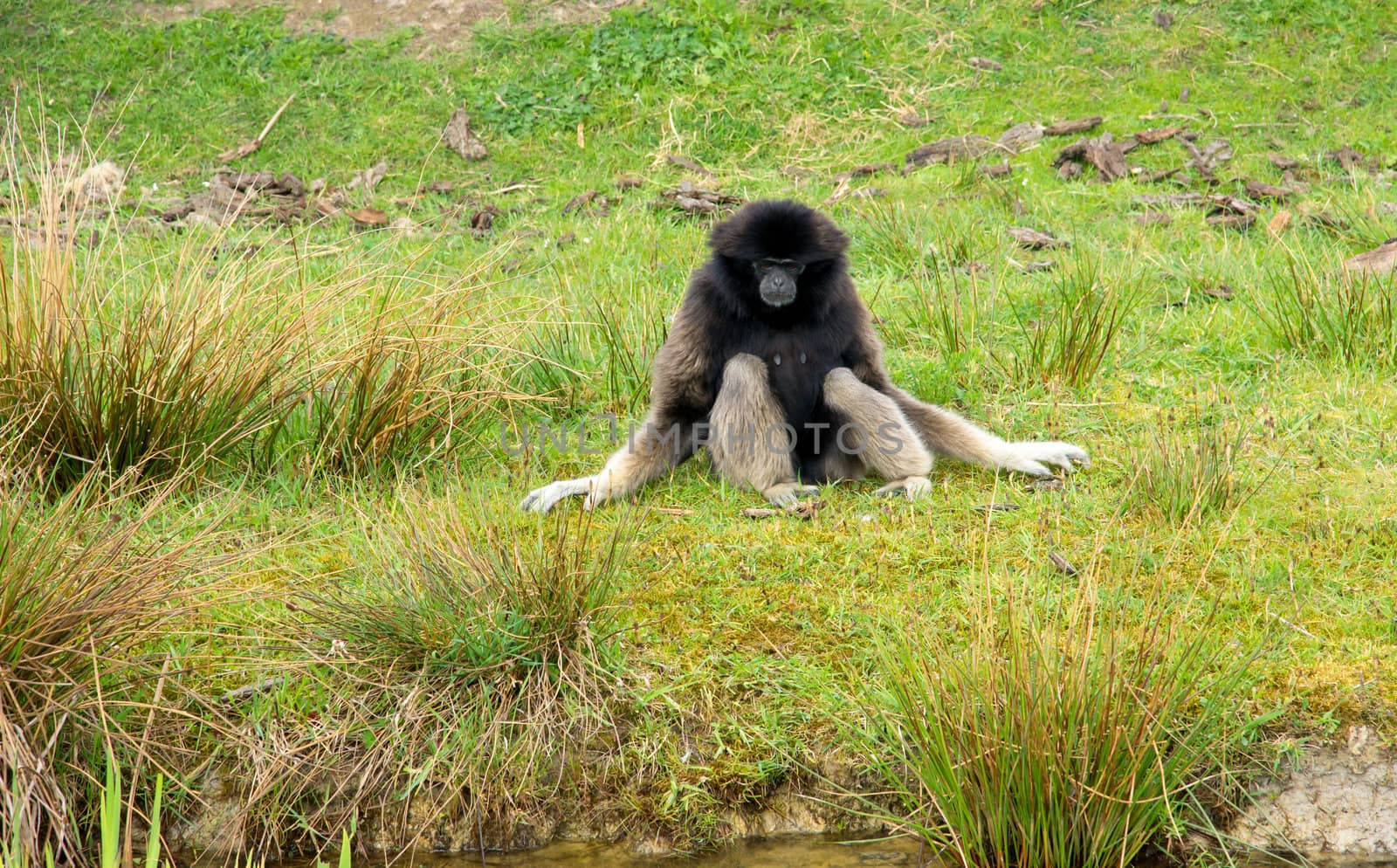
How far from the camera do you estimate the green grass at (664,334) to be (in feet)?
13.7

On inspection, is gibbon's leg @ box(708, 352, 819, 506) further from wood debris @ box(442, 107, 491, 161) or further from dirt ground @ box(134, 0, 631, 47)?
dirt ground @ box(134, 0, 631, 47)

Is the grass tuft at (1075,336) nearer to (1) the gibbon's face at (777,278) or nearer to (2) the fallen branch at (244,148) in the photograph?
(1) the gibbon's face at (777,278)

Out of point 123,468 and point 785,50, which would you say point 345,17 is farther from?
point 123,468

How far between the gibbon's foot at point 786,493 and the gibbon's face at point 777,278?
817 millimetres

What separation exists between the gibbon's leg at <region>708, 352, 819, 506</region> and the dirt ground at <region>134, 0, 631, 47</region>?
7.34m

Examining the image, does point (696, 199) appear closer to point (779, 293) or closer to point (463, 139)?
point (463, 139)

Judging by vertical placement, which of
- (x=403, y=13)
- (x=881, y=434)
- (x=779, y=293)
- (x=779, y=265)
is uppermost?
(x=403, y=13)

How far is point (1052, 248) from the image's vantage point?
7977mm

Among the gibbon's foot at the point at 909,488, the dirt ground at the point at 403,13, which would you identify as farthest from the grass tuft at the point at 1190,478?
the dirt ground at the point at 403,13

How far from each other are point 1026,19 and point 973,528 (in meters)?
8.10

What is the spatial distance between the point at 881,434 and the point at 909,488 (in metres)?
0.27

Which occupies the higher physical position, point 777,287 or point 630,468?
point 777,287

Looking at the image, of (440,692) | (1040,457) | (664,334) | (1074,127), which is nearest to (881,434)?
(1040,457)

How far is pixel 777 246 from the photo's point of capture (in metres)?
5.25
